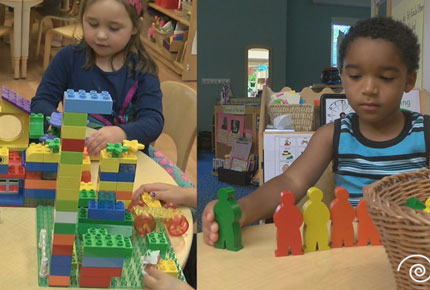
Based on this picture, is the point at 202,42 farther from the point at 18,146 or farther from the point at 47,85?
the point at 18,146

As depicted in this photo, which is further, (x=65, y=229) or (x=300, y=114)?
(x=300, y=114)

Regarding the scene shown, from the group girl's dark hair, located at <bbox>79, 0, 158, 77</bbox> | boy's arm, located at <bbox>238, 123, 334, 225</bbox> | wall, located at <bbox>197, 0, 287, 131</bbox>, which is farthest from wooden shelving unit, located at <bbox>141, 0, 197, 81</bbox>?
boy's arm, located at <bbox>238, 123, 334, 225</bbox>

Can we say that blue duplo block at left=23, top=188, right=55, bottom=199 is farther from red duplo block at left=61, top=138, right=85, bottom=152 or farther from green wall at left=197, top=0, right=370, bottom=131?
green wall at left=197, top=0, right=370, bottom=131

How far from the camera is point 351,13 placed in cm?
104

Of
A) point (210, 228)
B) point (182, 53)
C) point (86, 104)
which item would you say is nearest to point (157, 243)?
point (210, 228)

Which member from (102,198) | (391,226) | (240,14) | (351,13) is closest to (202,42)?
(240,14)

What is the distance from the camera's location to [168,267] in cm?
40

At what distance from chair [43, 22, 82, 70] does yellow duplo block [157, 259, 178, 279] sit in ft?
2.46

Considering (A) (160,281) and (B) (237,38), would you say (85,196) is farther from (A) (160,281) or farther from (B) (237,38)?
(B) (237,38)

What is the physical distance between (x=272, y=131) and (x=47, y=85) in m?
0.46

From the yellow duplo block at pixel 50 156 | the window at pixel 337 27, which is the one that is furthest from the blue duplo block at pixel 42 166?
the window at pixel 337 27

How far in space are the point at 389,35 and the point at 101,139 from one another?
36cm

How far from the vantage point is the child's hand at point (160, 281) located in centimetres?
39

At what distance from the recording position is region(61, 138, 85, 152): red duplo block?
0.35m
